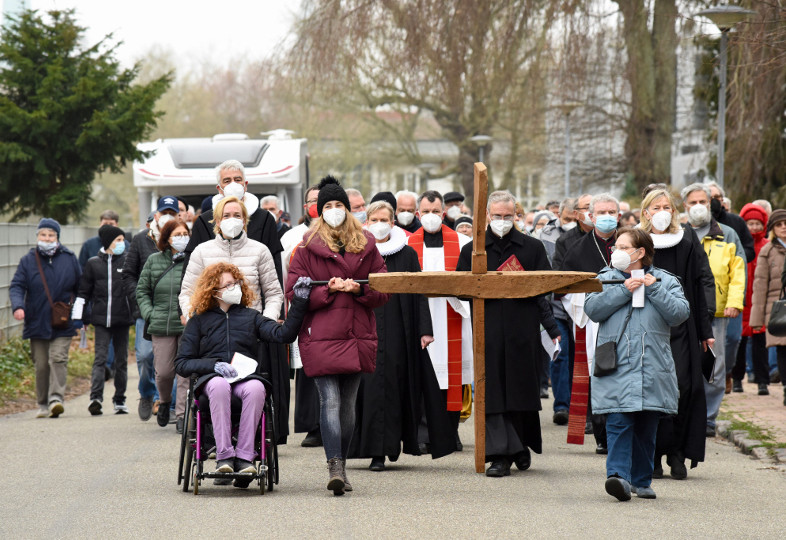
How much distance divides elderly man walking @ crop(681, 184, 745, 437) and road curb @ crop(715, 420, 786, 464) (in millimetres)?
185

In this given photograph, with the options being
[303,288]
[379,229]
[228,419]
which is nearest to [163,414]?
Answer: [379,229]

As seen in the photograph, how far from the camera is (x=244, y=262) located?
970 centimetres

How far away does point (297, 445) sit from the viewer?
437 inches

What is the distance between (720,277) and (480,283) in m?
3.99

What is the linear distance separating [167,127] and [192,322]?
5221 cm

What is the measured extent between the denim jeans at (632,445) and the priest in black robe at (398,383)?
180 centimetres

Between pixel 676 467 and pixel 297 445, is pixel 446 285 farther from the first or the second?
pixel 297 445

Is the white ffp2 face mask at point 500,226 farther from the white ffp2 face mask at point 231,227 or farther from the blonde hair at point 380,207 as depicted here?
the white ffp2 face mask at point 231,227

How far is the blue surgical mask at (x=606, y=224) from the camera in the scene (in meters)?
10.3

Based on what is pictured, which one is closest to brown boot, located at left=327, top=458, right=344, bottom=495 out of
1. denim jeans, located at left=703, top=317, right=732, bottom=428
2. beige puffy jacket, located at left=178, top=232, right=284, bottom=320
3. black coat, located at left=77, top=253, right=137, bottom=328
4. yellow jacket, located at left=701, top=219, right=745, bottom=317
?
beige puffy jacket, located at left=178, top=232, right=284, bottom=320

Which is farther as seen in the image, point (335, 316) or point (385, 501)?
point (335, 316)

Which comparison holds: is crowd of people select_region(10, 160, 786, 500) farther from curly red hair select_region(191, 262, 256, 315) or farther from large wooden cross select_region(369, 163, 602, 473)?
large wooden cross select_region(369, 163, 602, 473)

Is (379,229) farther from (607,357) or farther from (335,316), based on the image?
(607,357)

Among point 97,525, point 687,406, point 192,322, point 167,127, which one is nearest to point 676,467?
point 687,406
